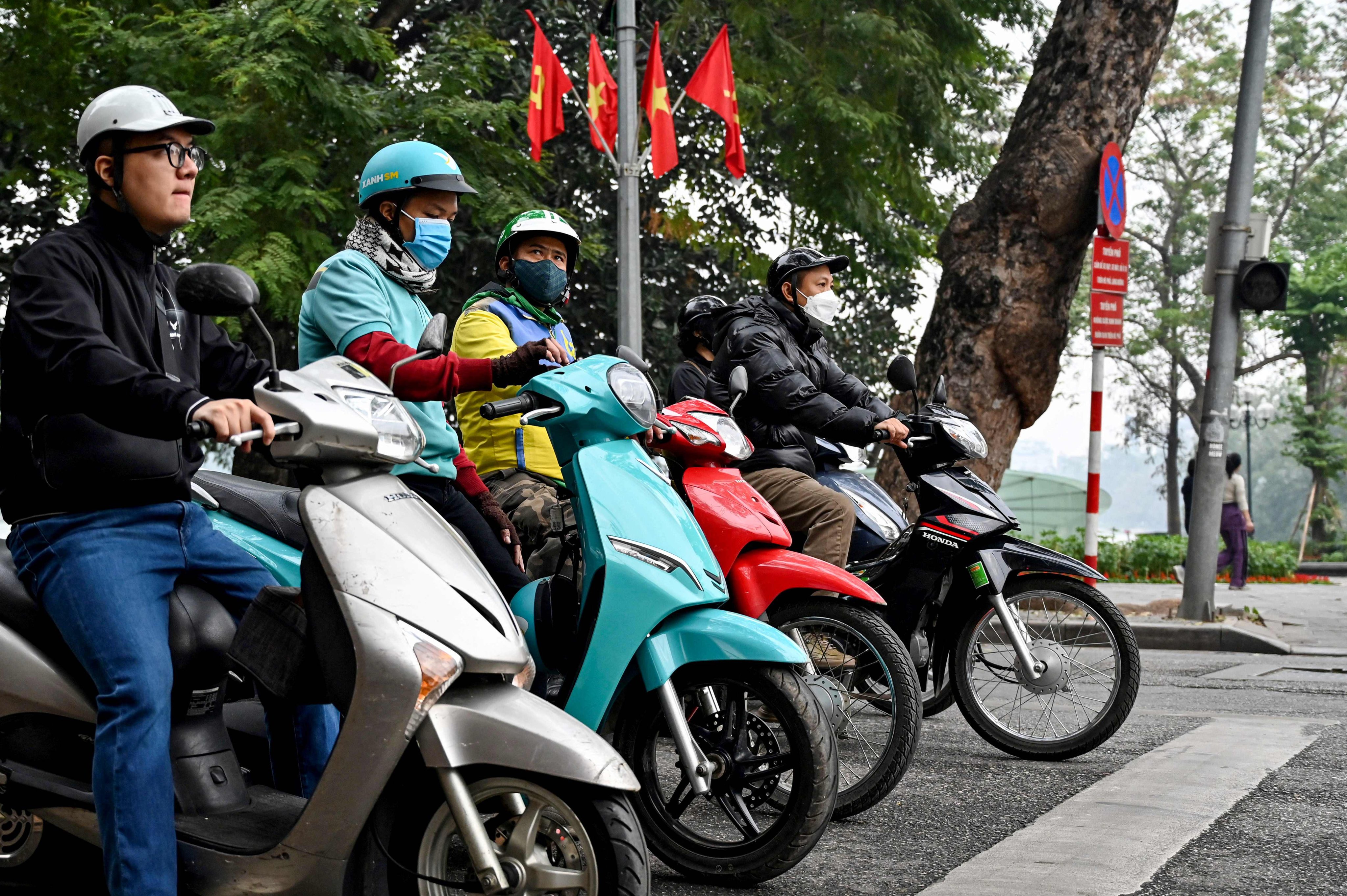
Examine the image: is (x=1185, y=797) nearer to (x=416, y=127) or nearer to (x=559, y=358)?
(x=559, y=358)

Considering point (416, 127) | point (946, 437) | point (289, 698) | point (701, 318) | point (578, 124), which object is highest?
point (578, 124)

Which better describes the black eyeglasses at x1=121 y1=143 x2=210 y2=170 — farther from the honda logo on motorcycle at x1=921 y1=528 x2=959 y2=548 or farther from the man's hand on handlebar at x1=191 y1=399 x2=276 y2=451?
the honda logo on motorcycle at x1=921 y1=528 x2=959 y2=548

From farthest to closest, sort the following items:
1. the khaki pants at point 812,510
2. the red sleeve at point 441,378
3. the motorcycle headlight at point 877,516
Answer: the motorcycle headlight at point 877,516, the khaki pants at point 812,510, the red sleeve at point 441,378

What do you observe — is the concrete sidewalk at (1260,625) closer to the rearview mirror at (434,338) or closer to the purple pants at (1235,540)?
the purple pants at (1235,540)

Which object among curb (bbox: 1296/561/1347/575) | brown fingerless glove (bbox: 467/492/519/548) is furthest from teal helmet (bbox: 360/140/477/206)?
curb (bbox: 1296/561/1347/575)

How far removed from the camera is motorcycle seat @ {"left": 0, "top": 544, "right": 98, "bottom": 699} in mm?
3125

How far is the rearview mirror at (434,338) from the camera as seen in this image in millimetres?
3107

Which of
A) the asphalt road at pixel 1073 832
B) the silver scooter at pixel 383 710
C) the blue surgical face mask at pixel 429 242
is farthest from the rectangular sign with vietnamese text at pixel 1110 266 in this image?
the silver scooter at pixel 383 710

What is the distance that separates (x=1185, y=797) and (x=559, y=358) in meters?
2.80

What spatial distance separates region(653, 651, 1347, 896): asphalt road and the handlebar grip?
1323 millimetres

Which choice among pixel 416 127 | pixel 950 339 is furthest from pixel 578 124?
pixel 950 339

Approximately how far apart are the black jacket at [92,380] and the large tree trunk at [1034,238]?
784cm

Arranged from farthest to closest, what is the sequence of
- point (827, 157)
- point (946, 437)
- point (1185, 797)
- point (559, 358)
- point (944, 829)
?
point (827, 157), point (946, 437), point (1185, 797), point (944, 829), point (559, 358)

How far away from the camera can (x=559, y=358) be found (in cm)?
340
